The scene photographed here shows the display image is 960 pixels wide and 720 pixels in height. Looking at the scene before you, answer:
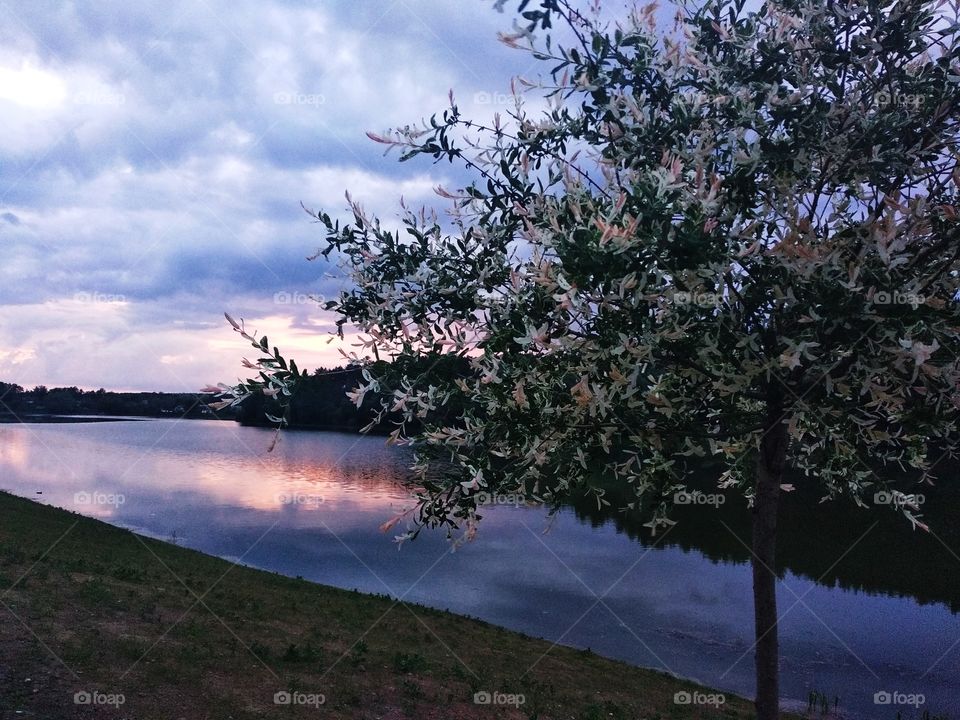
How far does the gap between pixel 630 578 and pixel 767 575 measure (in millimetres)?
24355

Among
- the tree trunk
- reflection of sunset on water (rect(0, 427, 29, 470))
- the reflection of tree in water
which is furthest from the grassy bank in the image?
reflection of sunset on water (rect(0, 427, 29, 470))

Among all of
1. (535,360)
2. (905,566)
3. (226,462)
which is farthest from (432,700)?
(226,462)

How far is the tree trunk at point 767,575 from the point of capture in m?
8.35

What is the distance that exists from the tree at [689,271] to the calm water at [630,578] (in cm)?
208

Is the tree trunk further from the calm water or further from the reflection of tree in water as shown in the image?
the reflection of tree in water

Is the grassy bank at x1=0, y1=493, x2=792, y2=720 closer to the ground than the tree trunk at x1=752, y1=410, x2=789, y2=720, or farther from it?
closer to the ground

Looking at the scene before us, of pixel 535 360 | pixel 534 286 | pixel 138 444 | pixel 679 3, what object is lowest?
pixel 138 444

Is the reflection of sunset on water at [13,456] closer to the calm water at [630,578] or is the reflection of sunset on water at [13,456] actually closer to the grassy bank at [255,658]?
the calm water at [630,578]

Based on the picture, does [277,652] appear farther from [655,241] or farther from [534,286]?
[655,241]

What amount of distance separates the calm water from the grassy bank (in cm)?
447

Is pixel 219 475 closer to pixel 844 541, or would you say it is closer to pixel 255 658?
pixel 844 541

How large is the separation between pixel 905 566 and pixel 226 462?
7694 centimetres

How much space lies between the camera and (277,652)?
15.0m

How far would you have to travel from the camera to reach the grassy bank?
1173 centimetres
